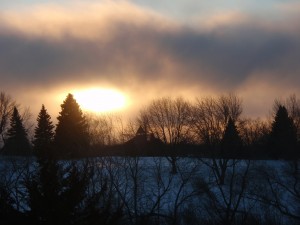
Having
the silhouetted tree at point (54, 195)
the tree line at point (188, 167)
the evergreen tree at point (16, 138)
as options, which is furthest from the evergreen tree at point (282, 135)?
the silhouetted tree at point (54, 195)

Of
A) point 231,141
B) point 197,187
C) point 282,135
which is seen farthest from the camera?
point 282,135

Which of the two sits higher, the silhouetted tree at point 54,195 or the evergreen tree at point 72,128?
the evergreen tree at point 72,128

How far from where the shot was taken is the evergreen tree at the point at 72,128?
58.9 m

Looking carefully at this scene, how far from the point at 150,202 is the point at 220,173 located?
541 inches

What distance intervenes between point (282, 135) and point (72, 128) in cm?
2982

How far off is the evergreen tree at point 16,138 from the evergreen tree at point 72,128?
5.14m

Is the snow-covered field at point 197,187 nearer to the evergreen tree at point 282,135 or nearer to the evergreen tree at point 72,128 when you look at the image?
the evergreen tree at point 72,128

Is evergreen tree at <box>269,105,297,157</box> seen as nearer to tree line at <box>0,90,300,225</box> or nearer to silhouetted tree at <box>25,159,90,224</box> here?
tree line at <box>0,90,300,225</box>

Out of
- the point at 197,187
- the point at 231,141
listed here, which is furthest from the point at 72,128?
the point at 231,141

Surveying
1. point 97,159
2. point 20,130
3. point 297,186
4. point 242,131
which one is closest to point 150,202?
point 97,159

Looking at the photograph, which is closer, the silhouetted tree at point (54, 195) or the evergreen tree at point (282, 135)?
the silhouetted tree at point (54, 195)

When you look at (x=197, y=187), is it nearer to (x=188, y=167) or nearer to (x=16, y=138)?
→ (x=188, y=167)

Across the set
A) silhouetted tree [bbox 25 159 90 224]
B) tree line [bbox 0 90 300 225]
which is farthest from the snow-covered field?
silhouetted tree [bbox 25 159 90 224]

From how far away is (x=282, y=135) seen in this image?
68.6 meters
